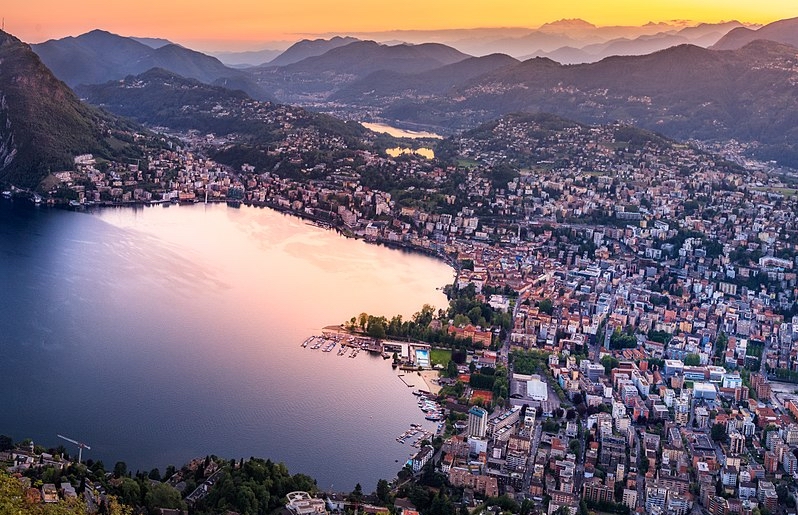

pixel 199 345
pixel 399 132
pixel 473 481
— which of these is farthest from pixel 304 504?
pixel 399 132

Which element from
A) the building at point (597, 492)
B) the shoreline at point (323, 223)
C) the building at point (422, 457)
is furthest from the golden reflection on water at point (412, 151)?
the building at point (597, 492)

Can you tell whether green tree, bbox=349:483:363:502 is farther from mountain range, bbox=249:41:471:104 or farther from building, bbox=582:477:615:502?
mountain range, bbox=249:41:471:104

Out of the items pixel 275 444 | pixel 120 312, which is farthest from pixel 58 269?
pixel 275 444

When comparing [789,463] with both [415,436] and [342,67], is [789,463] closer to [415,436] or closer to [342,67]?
[415,436]

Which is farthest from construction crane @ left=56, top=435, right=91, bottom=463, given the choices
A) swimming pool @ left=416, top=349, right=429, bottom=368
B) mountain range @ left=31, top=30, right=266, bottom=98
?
mountain range @ left=31, top=30, right=266, bottom=98

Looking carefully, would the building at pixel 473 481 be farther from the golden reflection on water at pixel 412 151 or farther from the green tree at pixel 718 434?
the golden reflection on water at pixel 412 151

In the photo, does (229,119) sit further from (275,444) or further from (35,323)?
(275,444)

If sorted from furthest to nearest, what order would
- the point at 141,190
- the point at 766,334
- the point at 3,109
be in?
1. the point at 3,109
2. the point at 141,190
3. the point at 766,334

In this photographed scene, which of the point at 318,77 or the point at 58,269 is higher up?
the point at 318,77
